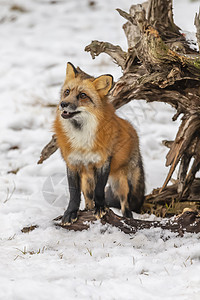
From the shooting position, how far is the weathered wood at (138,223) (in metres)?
4.30

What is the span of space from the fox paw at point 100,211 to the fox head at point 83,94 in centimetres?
106

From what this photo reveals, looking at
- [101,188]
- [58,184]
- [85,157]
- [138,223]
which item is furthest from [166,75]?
[58,184]

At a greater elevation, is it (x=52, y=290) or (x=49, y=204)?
(x=52, y=290)

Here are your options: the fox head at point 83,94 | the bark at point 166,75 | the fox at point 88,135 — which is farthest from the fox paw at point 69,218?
the bark at point 166,75

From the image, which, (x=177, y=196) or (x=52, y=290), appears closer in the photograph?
(x=52, y=290)

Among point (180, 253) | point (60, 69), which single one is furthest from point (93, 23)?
point (180, 253)

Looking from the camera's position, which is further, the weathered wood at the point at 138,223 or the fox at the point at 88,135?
the fox at the point at 88,135

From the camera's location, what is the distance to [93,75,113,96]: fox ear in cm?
444

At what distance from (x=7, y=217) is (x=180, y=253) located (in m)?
2.27

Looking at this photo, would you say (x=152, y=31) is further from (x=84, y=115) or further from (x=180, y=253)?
→ (x=180, y=253)

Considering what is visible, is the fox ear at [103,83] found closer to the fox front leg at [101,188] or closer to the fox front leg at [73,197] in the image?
the fox front leg at [101,188]

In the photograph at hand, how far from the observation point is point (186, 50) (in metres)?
5.37

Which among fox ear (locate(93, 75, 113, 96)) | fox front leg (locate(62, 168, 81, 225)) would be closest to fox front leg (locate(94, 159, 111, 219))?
fox front leg (locate(62, 168, 81, 225))

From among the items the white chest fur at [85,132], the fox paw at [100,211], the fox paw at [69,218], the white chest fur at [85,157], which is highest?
the white chest fur at [85,132]
